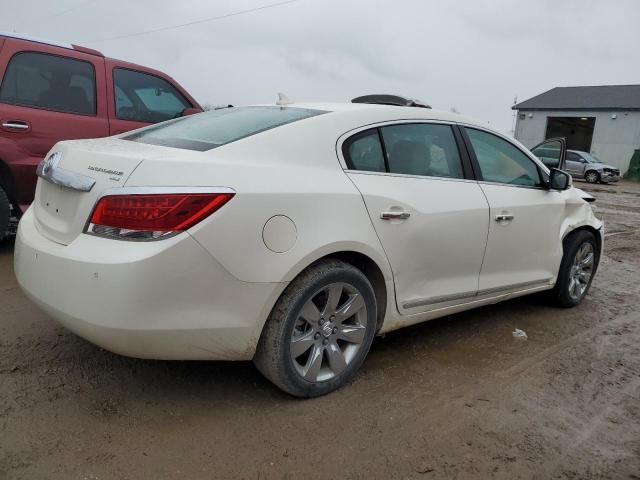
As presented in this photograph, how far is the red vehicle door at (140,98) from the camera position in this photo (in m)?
5.43

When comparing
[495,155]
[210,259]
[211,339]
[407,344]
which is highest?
[495,155]

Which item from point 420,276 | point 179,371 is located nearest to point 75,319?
point 179,371

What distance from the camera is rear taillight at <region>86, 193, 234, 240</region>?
233cm

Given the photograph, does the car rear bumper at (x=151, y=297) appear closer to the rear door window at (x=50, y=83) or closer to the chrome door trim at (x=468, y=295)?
the chrome door trim at (x=468, y=295)

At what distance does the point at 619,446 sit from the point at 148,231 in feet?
7.82

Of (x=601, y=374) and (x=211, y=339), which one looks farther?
(x=601, y=374)

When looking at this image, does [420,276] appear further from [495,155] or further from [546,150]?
[546,150]

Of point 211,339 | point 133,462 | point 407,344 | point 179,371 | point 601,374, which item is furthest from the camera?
point 407,344

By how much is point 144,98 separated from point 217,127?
3.01m

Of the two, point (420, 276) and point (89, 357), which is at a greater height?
point (420, 276)

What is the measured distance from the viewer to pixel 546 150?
21375 millimetres

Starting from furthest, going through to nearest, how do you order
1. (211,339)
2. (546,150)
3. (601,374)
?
(546,150)
(601,374)
(211,339)

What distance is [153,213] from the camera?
233cm

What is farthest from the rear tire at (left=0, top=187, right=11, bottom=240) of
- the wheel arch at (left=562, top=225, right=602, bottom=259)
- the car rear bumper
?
the wheel arch at (left=562, top=225, right=602, bottom=259)
